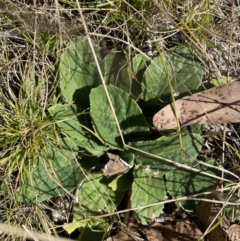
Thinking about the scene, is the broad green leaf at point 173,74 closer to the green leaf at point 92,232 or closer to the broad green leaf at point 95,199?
the broad green leaf at point 95,199

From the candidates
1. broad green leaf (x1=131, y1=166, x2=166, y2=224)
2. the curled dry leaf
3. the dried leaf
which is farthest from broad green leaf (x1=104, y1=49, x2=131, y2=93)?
the dried leaf

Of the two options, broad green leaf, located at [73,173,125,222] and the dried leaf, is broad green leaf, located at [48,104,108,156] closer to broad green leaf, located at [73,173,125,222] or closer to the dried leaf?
broad green leaf, located at [73,173,125,222]

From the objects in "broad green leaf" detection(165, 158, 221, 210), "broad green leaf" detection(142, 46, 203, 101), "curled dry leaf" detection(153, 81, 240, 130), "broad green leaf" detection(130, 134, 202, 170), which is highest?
"broad green leaf" detection(142, 46, 203, 101)

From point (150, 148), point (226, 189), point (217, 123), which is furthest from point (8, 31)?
point (226, 189)

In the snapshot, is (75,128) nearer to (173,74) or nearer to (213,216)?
(173,74)

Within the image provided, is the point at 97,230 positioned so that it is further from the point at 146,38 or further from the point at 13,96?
the point at 146,38

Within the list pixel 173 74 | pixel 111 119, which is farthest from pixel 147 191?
pixel 173 74
